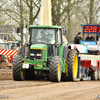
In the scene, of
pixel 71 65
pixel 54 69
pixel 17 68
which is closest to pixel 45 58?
pixel 54 69

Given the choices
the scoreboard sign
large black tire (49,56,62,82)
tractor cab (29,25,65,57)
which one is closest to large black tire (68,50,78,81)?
tractor cab (29,25,65,57)

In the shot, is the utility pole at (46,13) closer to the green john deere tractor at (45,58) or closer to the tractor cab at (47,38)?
the green john deere tractor at (45,58)

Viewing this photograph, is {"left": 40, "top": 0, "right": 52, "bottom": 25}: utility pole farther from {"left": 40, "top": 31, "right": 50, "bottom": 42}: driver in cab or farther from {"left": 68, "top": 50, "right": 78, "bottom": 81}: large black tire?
{"left": 40, "top": 31, "right": 50, "bottom": 42}: driver in cab

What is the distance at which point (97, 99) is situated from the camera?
7.36 metres

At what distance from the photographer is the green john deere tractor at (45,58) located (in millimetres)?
12227

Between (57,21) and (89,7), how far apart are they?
7465 mm

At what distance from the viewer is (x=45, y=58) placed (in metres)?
12.6

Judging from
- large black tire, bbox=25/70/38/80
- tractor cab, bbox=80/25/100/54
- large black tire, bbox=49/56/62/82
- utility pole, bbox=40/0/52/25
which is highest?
utility pole, bbox=40/0/52/25

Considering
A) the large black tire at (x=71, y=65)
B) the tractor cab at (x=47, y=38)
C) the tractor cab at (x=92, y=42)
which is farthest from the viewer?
the tractor cab at (x=92, y=42)

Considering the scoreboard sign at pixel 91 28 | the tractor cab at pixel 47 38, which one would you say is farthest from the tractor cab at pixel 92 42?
the tractor cab at pixel 47 38

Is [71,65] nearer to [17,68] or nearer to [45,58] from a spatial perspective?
[45,58]

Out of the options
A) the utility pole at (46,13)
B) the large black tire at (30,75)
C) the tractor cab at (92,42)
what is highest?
the utility pole at (46,13)

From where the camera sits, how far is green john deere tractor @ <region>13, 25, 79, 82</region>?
481 inches

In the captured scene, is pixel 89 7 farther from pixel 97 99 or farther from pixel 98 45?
pixel 97 99
